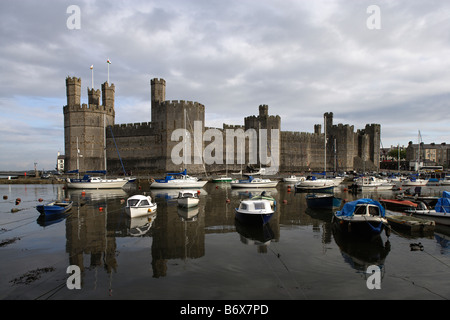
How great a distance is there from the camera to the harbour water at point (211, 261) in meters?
7.73

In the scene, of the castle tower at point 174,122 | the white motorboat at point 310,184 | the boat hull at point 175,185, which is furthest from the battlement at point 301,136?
the boat hull at point 175,185

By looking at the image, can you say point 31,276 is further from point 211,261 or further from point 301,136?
point 301,136

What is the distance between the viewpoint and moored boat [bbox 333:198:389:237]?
12.5 m

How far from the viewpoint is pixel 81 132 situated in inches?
2013

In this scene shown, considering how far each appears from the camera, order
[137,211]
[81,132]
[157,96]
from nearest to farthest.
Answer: [137,211]
[157,96]
[81,132]

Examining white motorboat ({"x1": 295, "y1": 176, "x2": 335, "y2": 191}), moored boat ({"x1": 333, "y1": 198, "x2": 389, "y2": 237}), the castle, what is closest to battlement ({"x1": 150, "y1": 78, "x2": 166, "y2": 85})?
the castle

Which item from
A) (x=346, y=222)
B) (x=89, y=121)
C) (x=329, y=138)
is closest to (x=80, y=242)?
(x=346, y=222)

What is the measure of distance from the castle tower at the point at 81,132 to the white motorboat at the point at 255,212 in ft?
139

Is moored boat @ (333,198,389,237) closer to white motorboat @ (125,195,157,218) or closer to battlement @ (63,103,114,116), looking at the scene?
white motorboat @ (125,195,157,218)

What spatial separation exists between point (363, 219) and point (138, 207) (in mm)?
11680

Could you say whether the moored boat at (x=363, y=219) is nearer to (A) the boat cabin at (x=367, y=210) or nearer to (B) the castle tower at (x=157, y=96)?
(A) the boat cabin at (x=367, y=210)

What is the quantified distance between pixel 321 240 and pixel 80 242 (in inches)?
393

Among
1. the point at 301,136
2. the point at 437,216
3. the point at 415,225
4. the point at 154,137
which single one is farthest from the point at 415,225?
the point at 301,136

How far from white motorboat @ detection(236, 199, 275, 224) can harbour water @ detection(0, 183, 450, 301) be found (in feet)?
1.60
